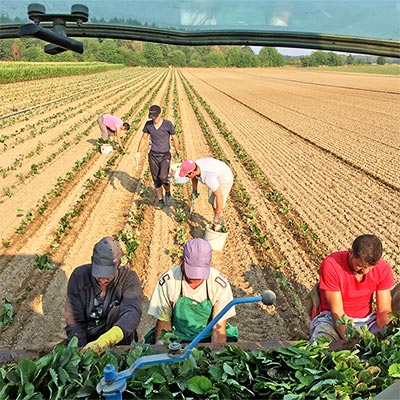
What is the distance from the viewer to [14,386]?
1895mm

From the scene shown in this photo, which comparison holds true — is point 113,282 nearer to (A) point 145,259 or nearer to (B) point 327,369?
(B) point 327,369

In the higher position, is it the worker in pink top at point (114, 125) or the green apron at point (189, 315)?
the worker in pink top at point (114, 125)

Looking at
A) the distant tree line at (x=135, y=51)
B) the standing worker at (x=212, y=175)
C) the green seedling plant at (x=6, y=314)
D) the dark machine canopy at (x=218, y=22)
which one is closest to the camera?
the dark machine canopy at (x=218, y=22)

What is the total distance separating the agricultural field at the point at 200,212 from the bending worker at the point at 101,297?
46cm

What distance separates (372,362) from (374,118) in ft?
64.0

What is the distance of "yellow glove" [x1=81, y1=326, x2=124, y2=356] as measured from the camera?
7.64 feet

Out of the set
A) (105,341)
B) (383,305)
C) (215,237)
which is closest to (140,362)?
(105,341)

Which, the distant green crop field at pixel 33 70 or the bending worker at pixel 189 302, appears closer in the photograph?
the bending worker at pixel 189 302

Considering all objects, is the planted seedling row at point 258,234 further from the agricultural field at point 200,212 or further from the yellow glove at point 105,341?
the yellow glove at point 105,341

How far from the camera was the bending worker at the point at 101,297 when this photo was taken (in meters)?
2.96

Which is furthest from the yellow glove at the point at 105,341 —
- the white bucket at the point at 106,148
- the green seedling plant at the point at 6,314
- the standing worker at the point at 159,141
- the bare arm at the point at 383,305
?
the white bucket at the point at 106,148

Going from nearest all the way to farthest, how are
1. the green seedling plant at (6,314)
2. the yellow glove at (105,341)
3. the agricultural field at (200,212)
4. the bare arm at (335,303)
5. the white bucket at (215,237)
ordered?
the yellow glove at (105,341), the bare arm at (335,303), the green seedling plant at (6,314), the agricultural field at (200,212), the white bucket at (215,237)

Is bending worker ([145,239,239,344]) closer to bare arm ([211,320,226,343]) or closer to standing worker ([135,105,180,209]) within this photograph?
bare arm ([211,320,226,343])

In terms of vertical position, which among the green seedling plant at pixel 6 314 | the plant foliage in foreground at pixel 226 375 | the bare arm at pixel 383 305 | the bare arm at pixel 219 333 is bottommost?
the green seedling plant at pixel 6 314
